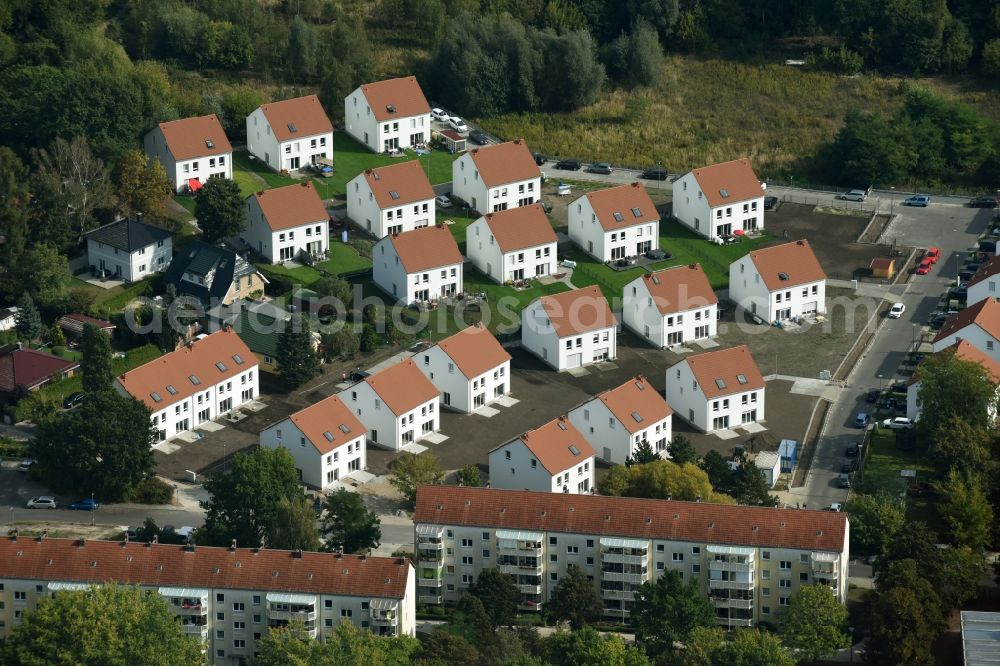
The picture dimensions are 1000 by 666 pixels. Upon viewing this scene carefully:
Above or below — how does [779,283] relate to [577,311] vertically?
below

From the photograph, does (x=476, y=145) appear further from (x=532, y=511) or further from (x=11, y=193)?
(x=532, y=511)

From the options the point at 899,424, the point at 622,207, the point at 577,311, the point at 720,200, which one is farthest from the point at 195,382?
the point at 720,200

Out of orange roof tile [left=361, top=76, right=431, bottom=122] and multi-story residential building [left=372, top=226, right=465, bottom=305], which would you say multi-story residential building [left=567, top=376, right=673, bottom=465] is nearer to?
multi-story residential building [left=372, top=226, right=465, bottom=305]

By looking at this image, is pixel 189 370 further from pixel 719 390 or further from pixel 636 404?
pixel 719 390

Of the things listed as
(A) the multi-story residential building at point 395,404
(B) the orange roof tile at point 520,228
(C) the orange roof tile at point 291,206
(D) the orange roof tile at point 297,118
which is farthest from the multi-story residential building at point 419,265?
(D) the orange roof tile at point 297,118

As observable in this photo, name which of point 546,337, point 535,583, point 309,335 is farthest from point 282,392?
point 535,583

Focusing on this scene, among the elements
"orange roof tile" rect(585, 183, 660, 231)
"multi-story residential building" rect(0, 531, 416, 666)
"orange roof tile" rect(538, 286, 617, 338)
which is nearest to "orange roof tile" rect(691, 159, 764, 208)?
"orange roof tile" rect(585, 183, 660, 231)
